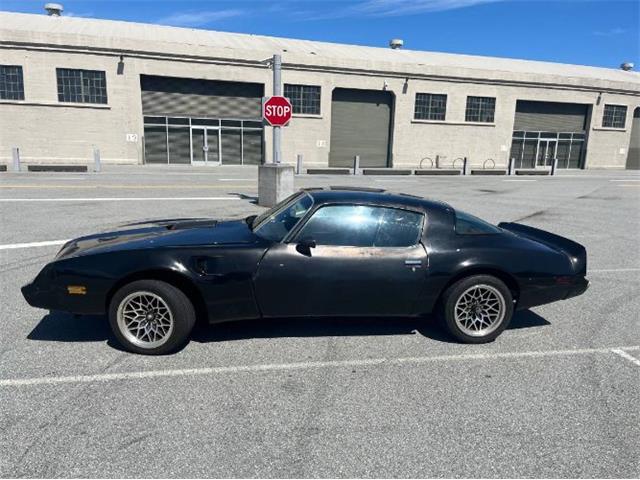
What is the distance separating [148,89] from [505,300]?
1009 inches

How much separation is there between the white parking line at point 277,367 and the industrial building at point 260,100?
968 inches

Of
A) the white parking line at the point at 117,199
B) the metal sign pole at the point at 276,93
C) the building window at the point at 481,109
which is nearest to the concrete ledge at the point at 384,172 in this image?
the building window at the point at 481,109

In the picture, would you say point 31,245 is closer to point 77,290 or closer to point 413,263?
point 77,290

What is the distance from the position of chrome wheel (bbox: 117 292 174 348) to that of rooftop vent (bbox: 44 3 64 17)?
33540mm

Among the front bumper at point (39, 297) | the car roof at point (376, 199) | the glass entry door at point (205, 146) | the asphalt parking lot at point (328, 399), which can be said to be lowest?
the asphalt parking lot at point (328, 399)

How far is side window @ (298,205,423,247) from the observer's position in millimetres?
4008

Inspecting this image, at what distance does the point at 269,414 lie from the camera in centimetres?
298

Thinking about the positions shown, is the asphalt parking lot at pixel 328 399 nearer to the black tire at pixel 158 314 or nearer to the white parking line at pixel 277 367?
the white parking line at pixel 277 367

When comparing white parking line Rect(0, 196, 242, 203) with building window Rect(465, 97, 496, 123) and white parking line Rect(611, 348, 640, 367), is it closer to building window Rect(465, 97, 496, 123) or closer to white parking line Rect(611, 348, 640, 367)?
white parking line Rect(611, 348, 640, 367)

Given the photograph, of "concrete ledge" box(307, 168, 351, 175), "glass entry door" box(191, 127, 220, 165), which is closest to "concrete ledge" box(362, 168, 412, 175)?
"concrete ledge" box(307, 168, 351, 175)

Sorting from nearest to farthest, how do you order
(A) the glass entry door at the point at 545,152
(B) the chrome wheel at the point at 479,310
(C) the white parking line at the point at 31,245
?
(B) the chrome wheel at the point at 479,310 → (C) the white parking line at the point at 31,245 → (A) the glass entry door at the point at 545,152

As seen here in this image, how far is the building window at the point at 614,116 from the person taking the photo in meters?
35.7

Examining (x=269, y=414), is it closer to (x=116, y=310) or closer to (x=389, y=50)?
(x=116, y=310)

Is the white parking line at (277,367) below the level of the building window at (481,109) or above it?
below
